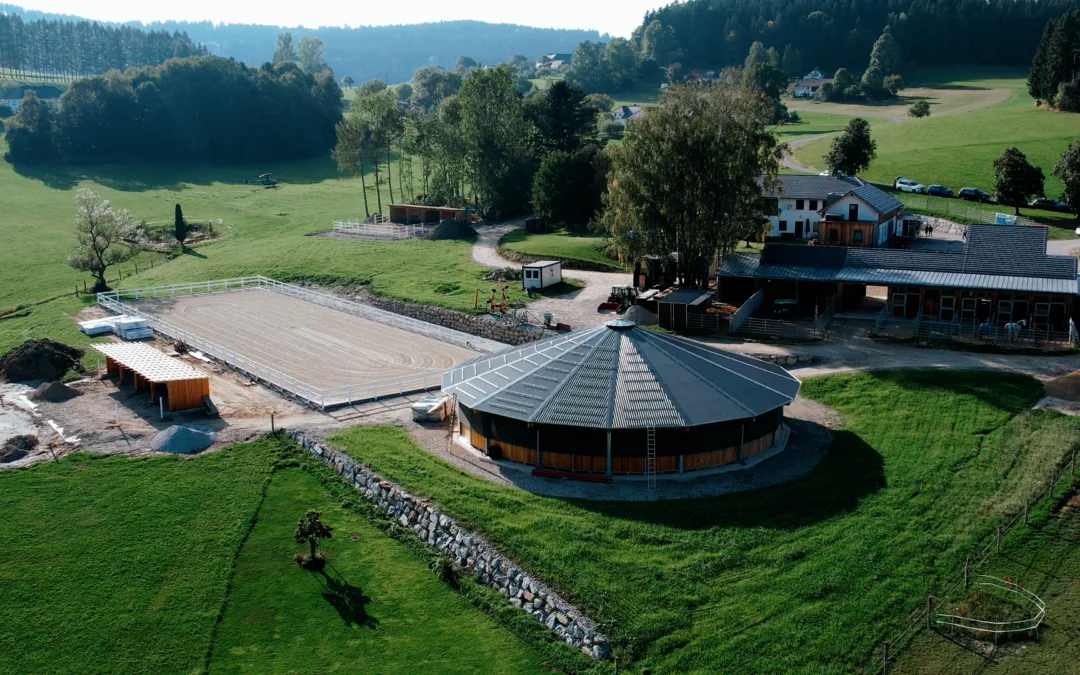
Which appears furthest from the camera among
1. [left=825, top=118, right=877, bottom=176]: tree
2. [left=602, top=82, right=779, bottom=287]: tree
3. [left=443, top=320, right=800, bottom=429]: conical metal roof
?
[left=825, top=118, right=877, bottom=176]: tree

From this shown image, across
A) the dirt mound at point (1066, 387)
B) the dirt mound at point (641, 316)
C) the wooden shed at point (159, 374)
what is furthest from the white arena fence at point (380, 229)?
the dirt mound at point (1066, 387)

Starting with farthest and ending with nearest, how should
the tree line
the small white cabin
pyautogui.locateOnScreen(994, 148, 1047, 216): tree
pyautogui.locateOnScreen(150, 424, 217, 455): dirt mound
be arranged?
the tree line, pyautogui.locateOnScreen(994, 148, 1047, 216): tree, the small white cabin, pyautogui.locateOnScreen(150, 424, 217, 455): dirt mound

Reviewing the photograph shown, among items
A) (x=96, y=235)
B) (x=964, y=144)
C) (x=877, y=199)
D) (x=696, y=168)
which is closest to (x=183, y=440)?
(x=696, y=168)

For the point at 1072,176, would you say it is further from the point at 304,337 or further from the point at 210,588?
the point at 210,588

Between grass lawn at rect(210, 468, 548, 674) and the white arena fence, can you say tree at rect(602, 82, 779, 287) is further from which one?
the white arena fence

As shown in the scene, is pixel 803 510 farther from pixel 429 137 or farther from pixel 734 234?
pixel 429 137

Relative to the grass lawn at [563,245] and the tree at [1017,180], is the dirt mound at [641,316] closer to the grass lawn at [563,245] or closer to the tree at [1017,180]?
the grass lawn at [563,245]

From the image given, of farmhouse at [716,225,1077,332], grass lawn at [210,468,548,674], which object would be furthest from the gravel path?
grass lawn at [210,468,548,674]
